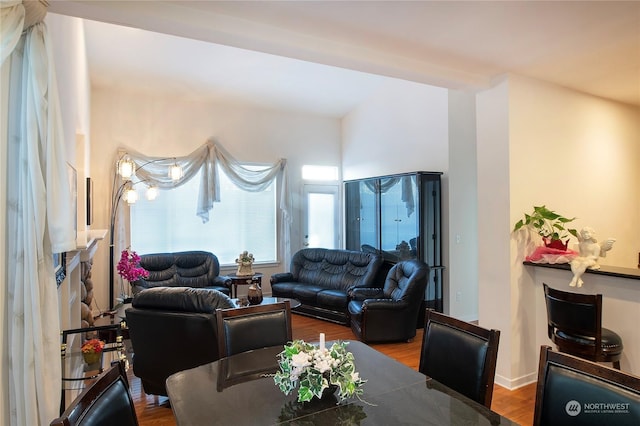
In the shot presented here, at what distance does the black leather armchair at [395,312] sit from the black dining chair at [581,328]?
191 centimetres

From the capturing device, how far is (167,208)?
6121mm

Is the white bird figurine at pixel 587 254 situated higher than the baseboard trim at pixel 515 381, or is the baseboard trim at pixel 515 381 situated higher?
the white bird figurine at pixel 587 254

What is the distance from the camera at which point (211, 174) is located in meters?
6.25

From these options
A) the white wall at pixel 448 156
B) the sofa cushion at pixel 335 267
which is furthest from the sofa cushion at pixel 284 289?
the white wall at pixel 448 156

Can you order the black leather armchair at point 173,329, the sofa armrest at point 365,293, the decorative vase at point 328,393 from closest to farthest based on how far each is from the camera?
the decorative vase at point 328,393 → the black leather armchair at point 173,329 → the sofa armrest at point 365,293

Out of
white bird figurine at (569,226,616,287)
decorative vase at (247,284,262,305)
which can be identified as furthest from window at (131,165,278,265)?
white bird figurine at (569,226,616,287)

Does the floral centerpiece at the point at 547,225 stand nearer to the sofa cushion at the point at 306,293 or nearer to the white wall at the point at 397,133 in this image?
the white wall at the point at 397,133

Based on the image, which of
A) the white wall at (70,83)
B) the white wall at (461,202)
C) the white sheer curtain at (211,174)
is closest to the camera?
the white wall at (70,83)

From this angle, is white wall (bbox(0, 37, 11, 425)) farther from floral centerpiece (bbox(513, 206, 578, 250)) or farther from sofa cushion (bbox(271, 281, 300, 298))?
sofa cushion (bbox(271, 281, 300, 298))

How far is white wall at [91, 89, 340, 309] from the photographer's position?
558 centimetres

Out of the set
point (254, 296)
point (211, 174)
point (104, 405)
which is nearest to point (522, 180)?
point (254, 296)

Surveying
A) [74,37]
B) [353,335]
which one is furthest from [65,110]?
[353,335]

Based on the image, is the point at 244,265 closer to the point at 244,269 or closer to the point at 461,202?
the point at 244,269

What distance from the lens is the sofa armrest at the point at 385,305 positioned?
4.48m
